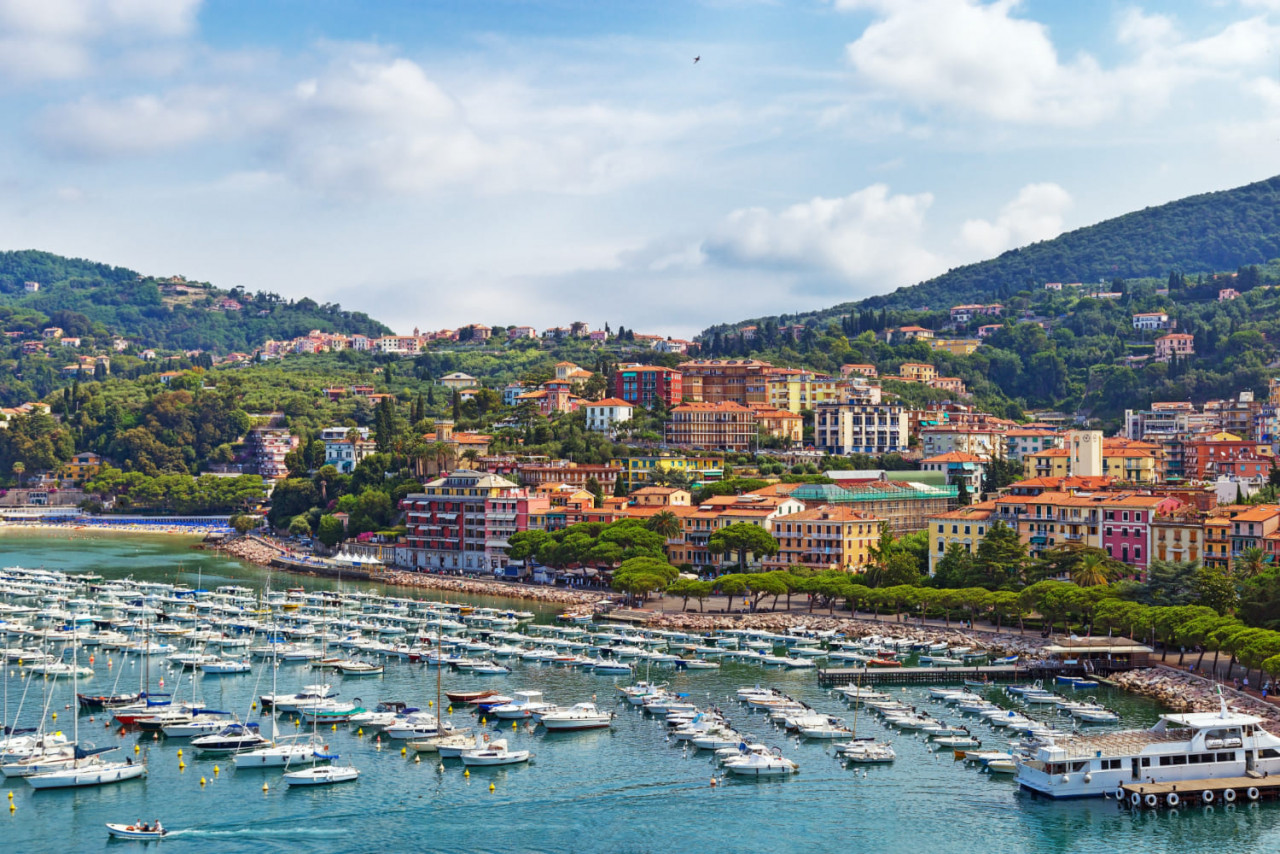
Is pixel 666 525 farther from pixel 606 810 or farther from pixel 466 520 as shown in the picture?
pixel 606 810

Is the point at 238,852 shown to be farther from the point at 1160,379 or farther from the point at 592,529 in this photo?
the point at 1160,379

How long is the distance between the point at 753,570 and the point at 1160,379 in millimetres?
74447

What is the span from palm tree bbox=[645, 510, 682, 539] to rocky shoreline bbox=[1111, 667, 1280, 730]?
2904 centimetres

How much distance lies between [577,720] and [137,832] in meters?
13.7

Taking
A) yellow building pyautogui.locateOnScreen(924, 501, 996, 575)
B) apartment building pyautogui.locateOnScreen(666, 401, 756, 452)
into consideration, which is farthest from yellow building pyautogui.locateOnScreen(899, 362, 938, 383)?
yellow building pyautogui.locateOnScreen(924, 501, 996, 575)

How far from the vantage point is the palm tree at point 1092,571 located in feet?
185

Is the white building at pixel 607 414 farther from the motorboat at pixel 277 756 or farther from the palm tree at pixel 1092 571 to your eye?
the motorboat at pixel 277 756

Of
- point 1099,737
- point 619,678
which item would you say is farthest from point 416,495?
point 1099,737

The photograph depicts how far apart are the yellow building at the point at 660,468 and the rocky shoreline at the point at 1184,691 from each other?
44.1 meters

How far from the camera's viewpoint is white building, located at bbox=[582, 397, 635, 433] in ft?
343

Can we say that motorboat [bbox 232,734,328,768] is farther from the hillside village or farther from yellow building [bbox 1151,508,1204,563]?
yellow building [bbox 1151,508,1204,563]

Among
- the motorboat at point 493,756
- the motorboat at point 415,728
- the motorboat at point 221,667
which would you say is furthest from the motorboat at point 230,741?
the motorboat at point 221,667

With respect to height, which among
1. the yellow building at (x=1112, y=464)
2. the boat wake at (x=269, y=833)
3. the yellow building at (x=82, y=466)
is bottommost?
the boat wake at (x=269, y=833)

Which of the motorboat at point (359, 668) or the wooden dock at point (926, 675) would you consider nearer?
the wooden dock at point (926, 675)
